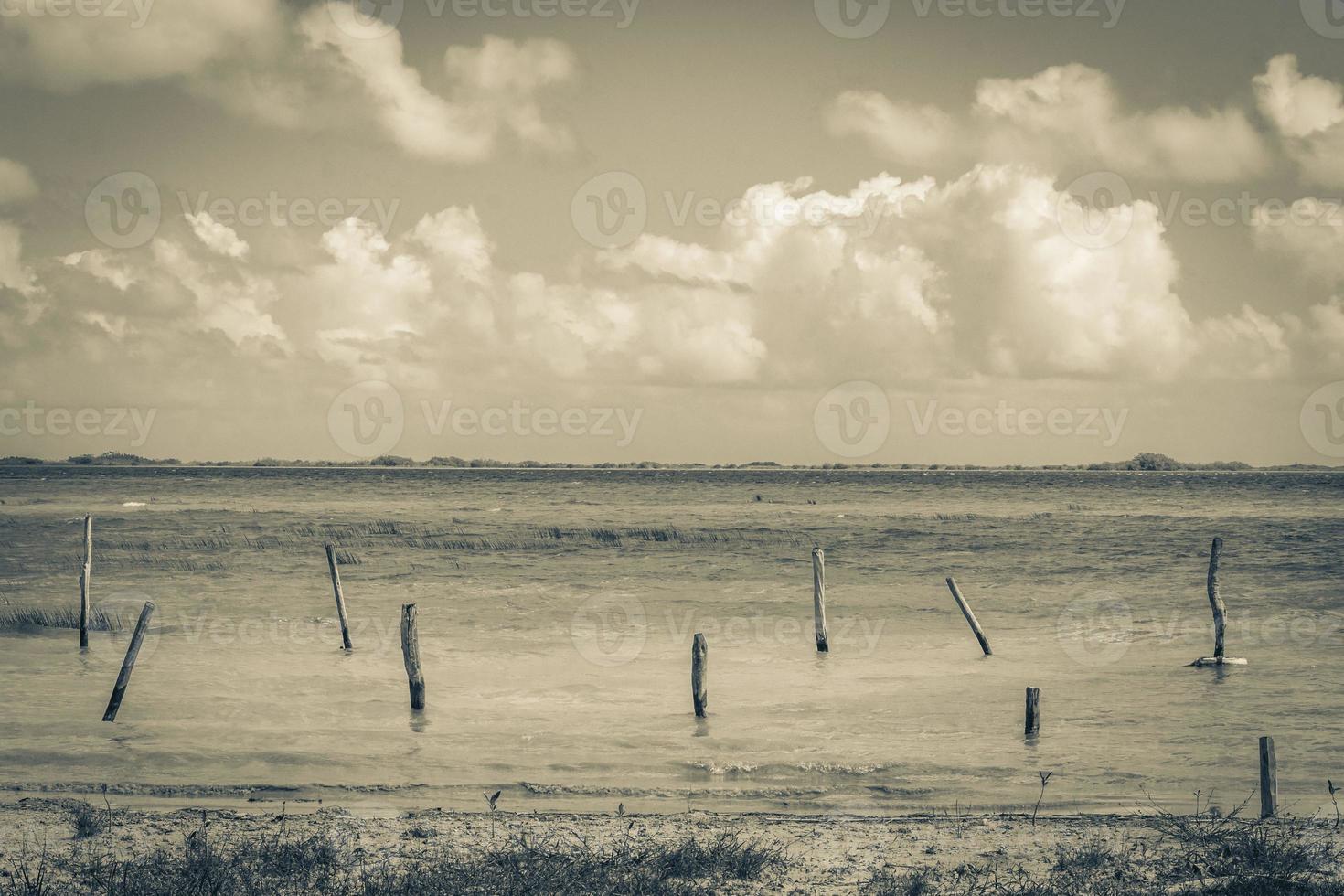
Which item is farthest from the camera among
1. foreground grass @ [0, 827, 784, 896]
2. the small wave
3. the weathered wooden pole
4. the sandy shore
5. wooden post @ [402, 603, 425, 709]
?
the weathered wooden pole

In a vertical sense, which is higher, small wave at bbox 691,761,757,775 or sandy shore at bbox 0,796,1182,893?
sandy shore at bbox 0,796,1182,893

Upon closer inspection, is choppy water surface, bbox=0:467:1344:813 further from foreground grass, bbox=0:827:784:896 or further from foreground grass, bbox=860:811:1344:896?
foreground grass, bbox=0:827:784:896

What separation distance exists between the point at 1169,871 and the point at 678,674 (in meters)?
12.8

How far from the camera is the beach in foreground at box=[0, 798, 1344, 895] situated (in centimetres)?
912

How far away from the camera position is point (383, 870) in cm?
930

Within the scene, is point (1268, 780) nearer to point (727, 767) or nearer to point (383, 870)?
point (727, 767)

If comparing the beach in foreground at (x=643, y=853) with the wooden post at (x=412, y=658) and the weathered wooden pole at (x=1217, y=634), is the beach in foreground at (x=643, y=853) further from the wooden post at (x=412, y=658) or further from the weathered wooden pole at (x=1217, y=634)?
the weathered wooden pole at (x=1217, y=634)

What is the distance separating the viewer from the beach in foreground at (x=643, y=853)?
912cm

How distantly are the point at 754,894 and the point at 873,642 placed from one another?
17664 mm

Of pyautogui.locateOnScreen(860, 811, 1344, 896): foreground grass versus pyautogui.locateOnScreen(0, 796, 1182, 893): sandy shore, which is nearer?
pyautogui.locateOnScreen(860, 811, 1344, 896): foreground grass

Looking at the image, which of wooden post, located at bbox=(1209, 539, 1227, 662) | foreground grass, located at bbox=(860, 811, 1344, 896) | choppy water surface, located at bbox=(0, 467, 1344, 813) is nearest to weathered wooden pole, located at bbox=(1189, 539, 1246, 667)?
wooden post, located at bbox=(1209, 539, 1227, 662)

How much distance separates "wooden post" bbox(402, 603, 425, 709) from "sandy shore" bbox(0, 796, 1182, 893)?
18.4 feet

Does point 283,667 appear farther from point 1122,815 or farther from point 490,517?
point 490,517

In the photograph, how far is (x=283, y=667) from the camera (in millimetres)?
22156
